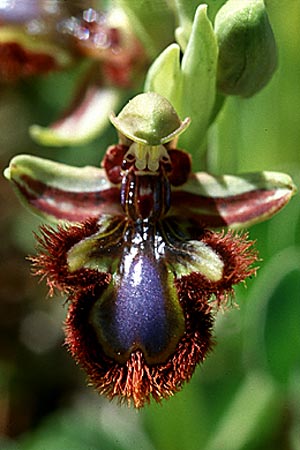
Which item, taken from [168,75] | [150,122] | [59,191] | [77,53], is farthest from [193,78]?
[77,53]

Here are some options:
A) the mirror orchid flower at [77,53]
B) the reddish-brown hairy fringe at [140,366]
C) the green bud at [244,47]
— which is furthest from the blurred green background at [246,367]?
the reddish-brown hairy fringe at [140,366]

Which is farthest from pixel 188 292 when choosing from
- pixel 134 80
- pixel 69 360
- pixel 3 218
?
pixel 3 218

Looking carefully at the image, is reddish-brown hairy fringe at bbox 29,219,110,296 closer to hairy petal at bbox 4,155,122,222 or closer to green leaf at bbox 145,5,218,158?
hairy petal at bbox 4,155,122,222

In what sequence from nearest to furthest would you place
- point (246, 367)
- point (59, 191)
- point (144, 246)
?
point (144, 246) → point (59, 191) → point (246, 367)

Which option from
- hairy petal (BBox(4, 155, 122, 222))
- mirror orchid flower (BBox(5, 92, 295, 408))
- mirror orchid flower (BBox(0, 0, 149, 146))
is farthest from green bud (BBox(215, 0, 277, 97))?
mirror orchid flower (BBox(0, 0, 149, 146))

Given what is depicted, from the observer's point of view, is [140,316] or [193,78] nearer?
[140,316]

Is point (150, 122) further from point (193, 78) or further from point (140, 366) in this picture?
point (140, 366)

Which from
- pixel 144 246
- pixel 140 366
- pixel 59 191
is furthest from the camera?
pixel 59 191

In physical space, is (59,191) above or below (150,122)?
below

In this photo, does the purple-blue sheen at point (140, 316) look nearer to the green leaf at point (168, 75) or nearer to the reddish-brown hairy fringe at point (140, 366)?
the reddish-brown hairy fringe at point (140, 366)
